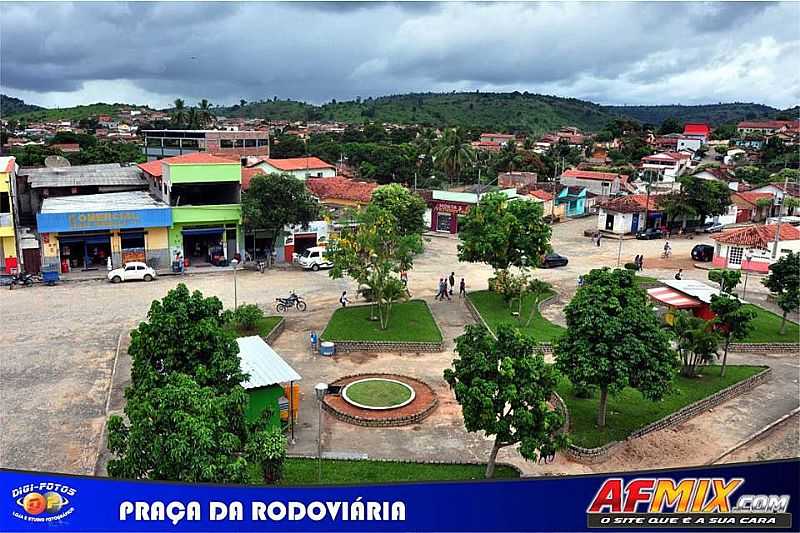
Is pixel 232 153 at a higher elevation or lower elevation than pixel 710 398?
higher

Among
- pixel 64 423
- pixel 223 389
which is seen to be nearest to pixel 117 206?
pixel 64 423

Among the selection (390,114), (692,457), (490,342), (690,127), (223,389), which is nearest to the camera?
(223,389)

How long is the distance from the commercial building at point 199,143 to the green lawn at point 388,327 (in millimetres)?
40165

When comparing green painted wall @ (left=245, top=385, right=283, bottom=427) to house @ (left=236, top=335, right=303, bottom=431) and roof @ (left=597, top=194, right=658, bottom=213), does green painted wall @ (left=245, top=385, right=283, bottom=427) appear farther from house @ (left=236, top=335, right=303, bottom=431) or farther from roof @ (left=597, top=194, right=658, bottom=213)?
roof @ (left=597, top=194, right=658, bottom=213)

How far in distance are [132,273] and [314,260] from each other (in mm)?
9142

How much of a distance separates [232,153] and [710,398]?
2209 inches

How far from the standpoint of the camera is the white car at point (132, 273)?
104 ft

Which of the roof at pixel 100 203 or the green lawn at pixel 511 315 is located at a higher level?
Answer: the roof at pixel 100 203

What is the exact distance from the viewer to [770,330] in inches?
1023

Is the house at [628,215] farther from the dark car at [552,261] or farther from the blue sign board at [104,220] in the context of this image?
the blue sign board at [104,220]

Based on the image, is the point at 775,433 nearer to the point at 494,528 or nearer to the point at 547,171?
the point at 494,528

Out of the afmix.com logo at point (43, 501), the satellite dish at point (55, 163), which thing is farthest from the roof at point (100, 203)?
the afmix.com logo at point (43, 501)

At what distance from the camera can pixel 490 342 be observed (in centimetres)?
1383

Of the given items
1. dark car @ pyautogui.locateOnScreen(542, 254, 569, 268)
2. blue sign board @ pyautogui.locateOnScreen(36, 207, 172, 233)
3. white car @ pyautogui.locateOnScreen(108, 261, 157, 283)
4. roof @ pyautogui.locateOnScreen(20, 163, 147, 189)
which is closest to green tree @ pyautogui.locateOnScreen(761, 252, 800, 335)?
dark car @ pyautogui.locateOnScreen(542, 254, 569, 268)
